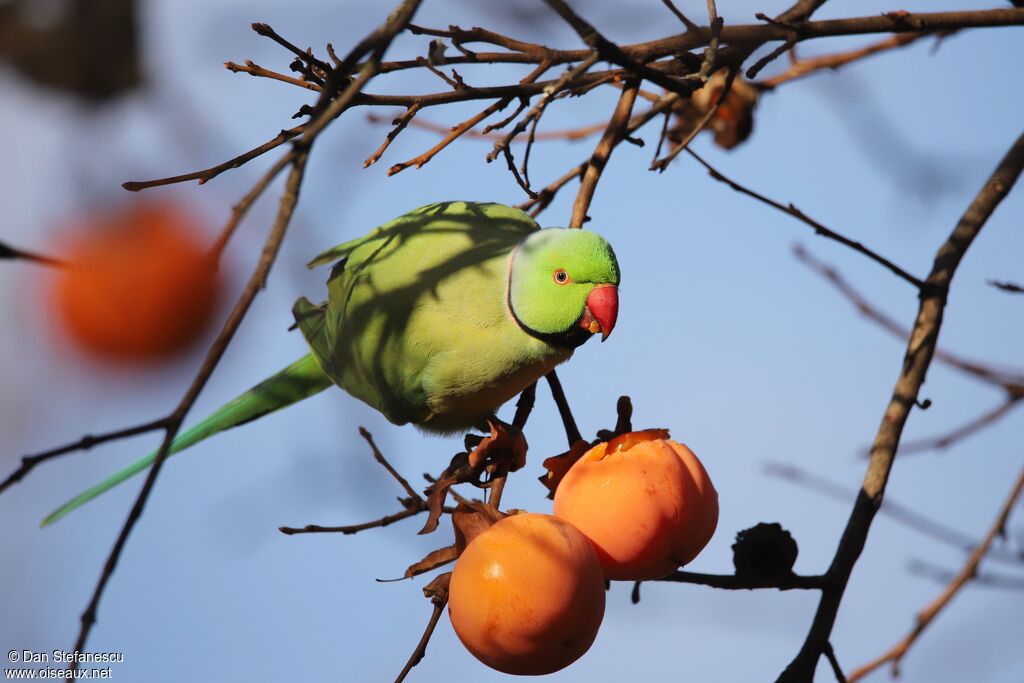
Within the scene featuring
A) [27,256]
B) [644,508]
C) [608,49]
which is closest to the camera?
[27,256]

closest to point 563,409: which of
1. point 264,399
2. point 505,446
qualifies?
point 505,446

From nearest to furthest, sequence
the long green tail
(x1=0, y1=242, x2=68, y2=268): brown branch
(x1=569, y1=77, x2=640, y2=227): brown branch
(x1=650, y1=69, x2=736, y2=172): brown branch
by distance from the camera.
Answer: (x1=0, y1=242, x2=68, y2=268): brown branch < (x1=650, y1=69, x2=736, y2=172): brown branch < (x1=569, y1=77, x2=640, y2=227): brown branch < the long green tail

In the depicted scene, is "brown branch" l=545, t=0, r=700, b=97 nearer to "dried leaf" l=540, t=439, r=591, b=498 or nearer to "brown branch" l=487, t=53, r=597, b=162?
"brown branch" l=487, t=53, r=597, b=162

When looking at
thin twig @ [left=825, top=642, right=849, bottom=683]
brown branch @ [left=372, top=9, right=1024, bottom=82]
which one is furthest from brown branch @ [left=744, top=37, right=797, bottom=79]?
thin twig @ [left=825, top=642, right=849, bottom=683]

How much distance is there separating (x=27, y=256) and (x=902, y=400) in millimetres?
1822

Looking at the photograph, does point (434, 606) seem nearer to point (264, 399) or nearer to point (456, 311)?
point (456, 311)

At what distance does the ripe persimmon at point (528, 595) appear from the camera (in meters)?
1.62

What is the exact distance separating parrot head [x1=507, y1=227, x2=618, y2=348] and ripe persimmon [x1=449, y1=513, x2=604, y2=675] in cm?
83

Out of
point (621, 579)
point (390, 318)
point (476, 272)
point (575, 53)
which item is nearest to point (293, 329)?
point (390, 318)

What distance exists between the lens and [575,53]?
6.79 feet

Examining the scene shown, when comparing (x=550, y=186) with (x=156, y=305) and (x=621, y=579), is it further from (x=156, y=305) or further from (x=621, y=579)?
(x=156, y=305)

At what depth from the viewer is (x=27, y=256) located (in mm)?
1020

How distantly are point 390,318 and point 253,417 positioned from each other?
0.72 meters

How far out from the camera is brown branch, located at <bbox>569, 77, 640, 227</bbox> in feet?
7.75
